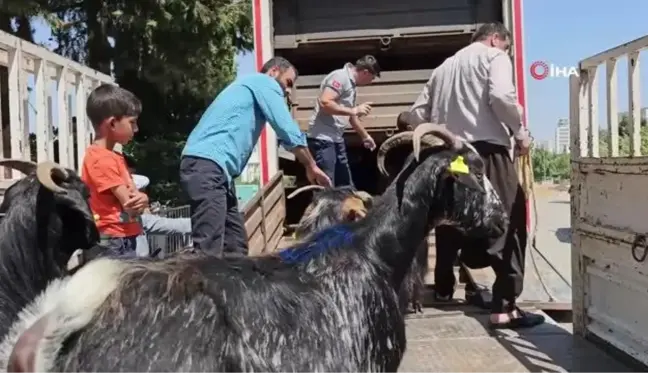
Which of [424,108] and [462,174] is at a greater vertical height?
[424,108]

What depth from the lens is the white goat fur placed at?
9.04 feet

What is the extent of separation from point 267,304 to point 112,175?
5.61 feet

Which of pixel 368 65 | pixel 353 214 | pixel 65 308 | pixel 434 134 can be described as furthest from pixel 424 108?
pixel 65 308

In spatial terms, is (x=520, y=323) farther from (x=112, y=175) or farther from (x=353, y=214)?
(x=112, y=175)

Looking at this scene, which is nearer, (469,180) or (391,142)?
(469,180)

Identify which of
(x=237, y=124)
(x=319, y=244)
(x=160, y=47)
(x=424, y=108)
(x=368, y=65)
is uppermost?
(x=160, y=47)

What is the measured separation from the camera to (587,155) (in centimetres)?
573

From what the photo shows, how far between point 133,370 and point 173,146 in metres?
19.6

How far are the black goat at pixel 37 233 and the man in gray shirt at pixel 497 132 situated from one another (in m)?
3.12

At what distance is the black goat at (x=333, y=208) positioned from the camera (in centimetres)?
471

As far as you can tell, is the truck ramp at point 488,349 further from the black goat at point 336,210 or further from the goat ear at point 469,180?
the goat ear at point 469,180

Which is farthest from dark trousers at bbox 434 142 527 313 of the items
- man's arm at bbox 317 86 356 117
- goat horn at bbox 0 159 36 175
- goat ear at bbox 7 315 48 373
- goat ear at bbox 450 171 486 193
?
goat ear at bbox 7 315 48 373

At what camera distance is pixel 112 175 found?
4.48m

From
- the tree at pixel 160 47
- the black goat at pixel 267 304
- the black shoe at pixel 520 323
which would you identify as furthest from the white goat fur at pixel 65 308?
the tree at pixel 160 47
